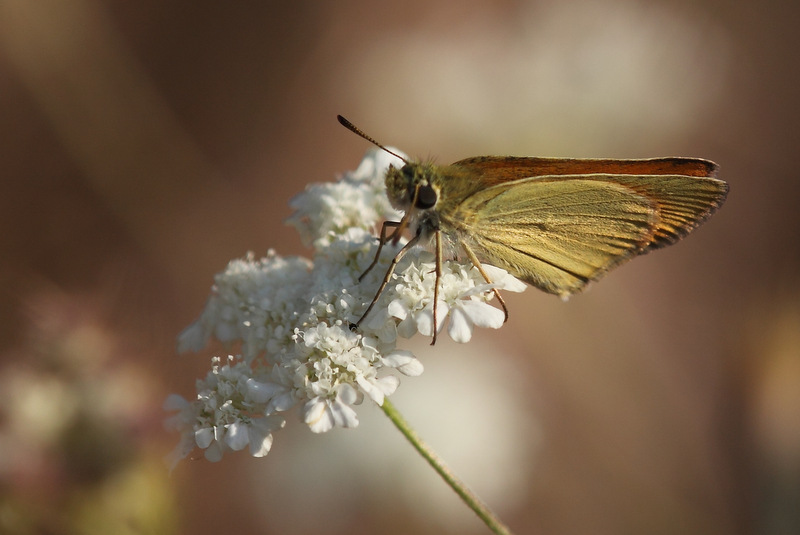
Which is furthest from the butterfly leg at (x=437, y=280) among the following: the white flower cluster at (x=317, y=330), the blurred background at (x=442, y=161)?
the blurred background at (x=442, y=161)

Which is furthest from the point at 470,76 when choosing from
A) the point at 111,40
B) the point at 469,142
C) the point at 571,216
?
the point at 571,216

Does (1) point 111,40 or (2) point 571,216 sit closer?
(2) point 571,216

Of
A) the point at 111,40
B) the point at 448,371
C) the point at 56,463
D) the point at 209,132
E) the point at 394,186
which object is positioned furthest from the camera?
the point at 209,132

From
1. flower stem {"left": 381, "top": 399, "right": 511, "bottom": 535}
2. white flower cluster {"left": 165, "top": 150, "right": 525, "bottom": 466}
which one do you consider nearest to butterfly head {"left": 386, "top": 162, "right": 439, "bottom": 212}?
white flower cluster {"left": 165, "top": 150, "right": 525, "bottom": 466}

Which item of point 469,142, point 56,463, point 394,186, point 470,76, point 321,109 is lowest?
point 394,186

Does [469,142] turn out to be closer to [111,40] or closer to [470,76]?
[470,76]

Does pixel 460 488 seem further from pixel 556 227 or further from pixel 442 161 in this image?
pixel 442 161

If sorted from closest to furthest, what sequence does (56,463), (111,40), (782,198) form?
(56,463)
(111,40)
(782,198)

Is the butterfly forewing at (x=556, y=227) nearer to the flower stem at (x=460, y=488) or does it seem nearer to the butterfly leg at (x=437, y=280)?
the butterfly leg at (x=437, y=280)
